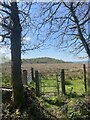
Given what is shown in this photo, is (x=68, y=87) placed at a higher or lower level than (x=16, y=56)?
lower

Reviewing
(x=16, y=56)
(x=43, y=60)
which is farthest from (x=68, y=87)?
(x=16, y=56)

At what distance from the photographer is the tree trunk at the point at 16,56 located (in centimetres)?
753

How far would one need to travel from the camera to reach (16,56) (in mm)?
7648

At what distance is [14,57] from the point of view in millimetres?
7652

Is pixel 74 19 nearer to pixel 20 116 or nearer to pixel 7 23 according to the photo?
pixel 7 23

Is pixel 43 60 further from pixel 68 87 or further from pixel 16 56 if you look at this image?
pixel 68 87

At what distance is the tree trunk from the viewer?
7.53 m

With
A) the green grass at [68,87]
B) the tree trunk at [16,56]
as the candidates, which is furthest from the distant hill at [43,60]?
the green grass at [68,87]

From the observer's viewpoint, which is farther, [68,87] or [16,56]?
[68,87]

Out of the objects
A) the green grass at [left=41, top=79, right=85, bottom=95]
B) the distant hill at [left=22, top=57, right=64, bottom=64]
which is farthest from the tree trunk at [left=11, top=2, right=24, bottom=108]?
the green grass at [left=41, top=79, right=85, bottom=95]

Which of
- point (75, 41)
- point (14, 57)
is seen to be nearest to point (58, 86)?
point (75, 41)

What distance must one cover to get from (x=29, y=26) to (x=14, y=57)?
36.5 inches

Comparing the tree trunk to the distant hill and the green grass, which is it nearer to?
the distant hill

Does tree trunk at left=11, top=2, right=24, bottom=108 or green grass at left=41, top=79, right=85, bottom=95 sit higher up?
tree trunk at left=11, top=2, right=24, bottom=108
